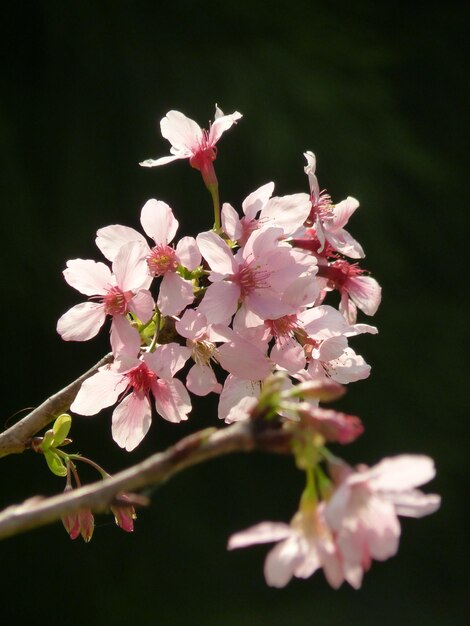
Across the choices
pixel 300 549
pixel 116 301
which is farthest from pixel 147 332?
pixel 300 549

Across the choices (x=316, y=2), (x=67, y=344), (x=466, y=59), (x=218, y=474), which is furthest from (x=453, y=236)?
(x=67, y=344)

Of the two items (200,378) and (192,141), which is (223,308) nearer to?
(200,378)

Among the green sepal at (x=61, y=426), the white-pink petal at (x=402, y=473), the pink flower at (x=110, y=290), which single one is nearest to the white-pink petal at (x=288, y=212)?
the pink flower at (x=110, y=290)

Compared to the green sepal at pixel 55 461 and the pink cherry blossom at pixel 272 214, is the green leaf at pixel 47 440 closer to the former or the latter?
the green sepal at pixel 55 461

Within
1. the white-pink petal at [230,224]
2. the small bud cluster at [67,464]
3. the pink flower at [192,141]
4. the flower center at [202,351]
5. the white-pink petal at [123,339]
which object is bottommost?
the small bud cluster at [67,464]

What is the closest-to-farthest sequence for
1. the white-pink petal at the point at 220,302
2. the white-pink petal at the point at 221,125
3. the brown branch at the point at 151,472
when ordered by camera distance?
the brown branch at the point at 151,472, the white-pink petal at the point at 220,302, the white-pink petal at the point at 221,125

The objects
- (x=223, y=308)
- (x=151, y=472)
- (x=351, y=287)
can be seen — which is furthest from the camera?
(x=351, y=287)
